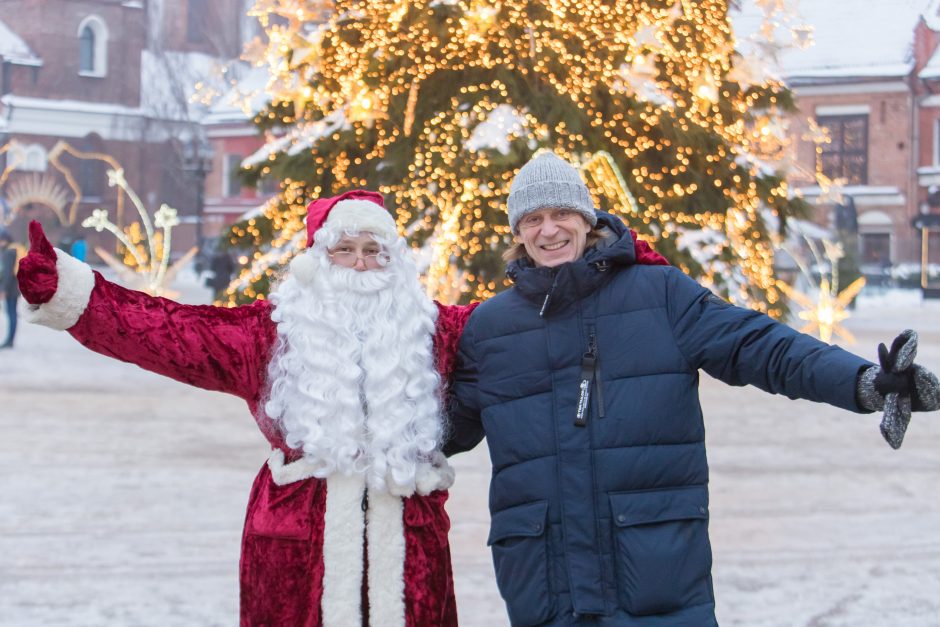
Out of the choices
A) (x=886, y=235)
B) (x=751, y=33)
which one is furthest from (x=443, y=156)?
(x=886, y=235)

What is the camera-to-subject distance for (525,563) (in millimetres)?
2457

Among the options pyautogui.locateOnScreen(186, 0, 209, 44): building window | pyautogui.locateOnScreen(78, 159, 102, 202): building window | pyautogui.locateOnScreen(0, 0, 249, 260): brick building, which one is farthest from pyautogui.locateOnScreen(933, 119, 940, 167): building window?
pyautogui.locateOnScreen(78, 159, 102, 202): building window

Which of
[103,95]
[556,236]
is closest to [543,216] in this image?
[556,236]

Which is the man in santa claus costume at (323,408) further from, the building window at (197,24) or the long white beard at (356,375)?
the building window at (197,24)

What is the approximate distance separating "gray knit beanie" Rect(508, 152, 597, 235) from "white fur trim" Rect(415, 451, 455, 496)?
0.59 m

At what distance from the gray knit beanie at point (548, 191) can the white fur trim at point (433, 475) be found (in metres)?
0.59

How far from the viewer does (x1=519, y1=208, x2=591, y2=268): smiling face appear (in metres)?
2.61

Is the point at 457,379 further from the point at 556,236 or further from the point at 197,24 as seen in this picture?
the point at 197,24

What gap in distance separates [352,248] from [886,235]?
3216 cm

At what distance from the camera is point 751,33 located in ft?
33.6

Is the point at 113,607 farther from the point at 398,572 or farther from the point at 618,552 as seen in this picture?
the point at 618,552

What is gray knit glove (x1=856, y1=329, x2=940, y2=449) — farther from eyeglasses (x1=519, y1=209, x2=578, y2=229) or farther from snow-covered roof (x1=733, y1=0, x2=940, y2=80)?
snow-covered roof (x1=733, y1=0, x2=940, y2=80)

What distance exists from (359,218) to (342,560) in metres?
0.83

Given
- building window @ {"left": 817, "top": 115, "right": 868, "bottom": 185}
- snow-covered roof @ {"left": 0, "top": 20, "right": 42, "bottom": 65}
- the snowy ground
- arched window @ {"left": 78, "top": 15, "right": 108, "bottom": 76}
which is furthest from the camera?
arched window @ {"left": 78, "top": 15, "right": 108, "bottom": 76}
